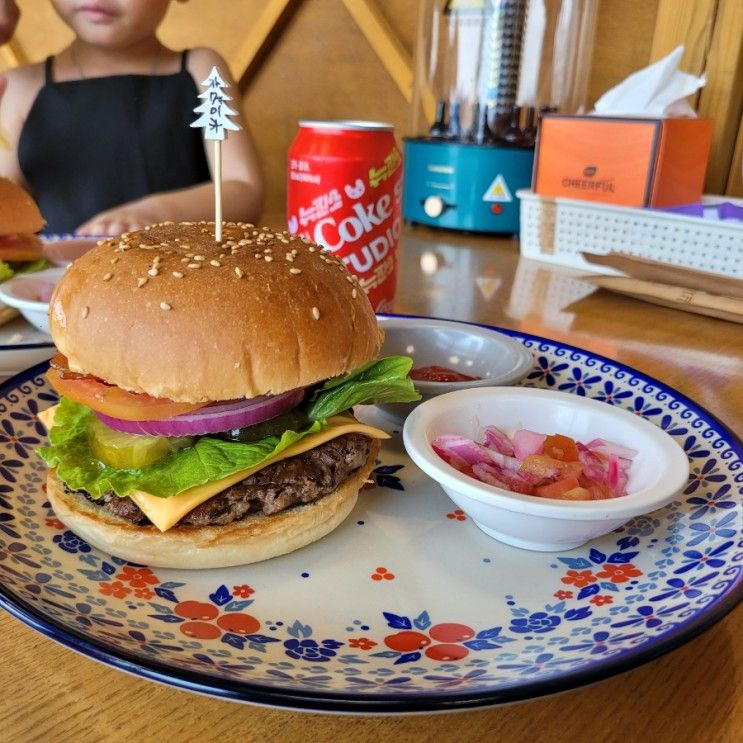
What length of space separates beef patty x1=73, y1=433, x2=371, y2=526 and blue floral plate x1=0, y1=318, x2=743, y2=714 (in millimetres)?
63

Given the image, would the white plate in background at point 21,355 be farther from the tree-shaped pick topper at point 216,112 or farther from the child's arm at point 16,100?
the child's arm at point 16,100

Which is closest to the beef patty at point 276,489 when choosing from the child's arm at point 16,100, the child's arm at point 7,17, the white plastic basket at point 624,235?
the white plastic basket at point 624,235

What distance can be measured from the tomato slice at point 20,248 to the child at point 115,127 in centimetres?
110

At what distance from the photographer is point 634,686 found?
675mm

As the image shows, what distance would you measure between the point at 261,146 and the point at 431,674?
4351 mm

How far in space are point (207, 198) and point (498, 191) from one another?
3.81ft

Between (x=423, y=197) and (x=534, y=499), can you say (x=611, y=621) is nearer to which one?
(x=534, y=499)

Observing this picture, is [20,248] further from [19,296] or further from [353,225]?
[353,225]

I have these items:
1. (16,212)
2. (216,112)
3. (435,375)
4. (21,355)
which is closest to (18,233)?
(16,212)

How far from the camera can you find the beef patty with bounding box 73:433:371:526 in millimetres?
876

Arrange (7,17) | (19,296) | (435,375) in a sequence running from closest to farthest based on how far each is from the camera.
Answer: (435,375) → (19,296) → (7,17)

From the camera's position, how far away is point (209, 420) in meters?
0.92

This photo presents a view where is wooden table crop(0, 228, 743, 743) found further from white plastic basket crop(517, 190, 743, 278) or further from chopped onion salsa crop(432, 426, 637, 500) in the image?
white plastic basket crop(517, 190, 743, 278)

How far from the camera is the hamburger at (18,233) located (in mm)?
1717
